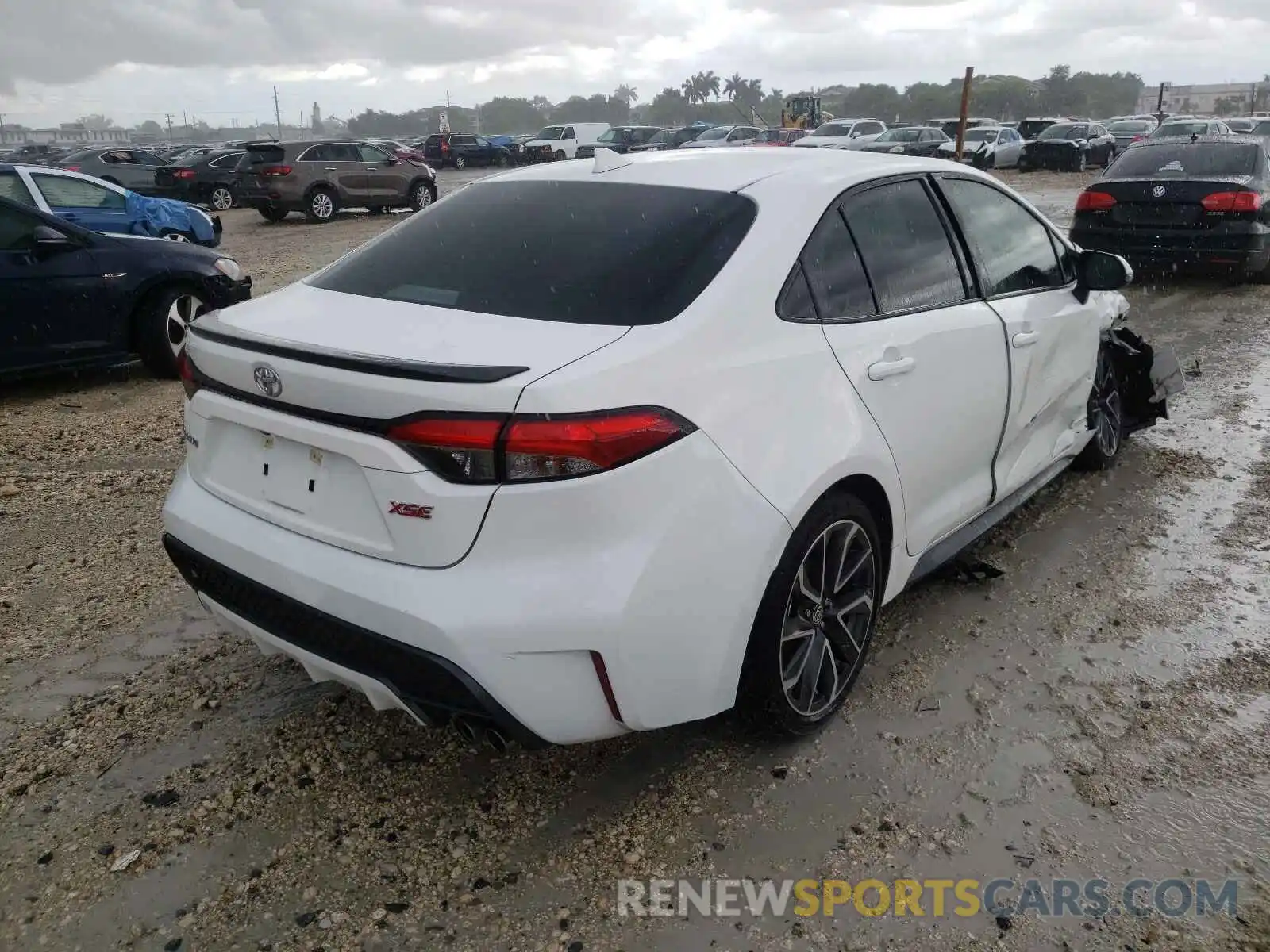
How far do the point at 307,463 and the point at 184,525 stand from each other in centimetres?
58

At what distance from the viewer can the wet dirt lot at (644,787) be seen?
2256 millimetres

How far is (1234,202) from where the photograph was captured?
903cm

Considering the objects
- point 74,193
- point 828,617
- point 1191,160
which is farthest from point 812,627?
point 74,193

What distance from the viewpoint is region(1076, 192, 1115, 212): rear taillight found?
31.5 ft

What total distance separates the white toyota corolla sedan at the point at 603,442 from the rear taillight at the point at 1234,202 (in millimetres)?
7226

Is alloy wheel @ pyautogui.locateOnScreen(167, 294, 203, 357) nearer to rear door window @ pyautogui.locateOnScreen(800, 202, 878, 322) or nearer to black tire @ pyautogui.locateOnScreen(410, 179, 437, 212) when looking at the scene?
rear door window @ pyautogui.locateOnScreen(800, 202, 878, 322)

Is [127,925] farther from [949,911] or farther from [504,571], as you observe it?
[949,911]

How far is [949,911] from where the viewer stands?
7.47 feet

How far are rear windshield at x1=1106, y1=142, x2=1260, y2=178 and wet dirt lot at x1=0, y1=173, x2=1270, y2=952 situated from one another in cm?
→ 695

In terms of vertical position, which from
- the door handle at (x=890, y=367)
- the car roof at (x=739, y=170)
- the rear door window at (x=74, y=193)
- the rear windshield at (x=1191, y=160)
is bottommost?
the door handle at (x=890, y=367)

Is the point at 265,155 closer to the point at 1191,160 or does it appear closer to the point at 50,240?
the point at 50,240

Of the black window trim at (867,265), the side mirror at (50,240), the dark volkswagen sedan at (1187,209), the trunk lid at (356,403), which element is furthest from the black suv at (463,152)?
the trunk lid at (356,403)

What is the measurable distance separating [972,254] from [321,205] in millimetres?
18434

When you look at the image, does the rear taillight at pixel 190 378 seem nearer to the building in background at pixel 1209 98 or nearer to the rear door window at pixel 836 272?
the rear door window at pixel 836 272
